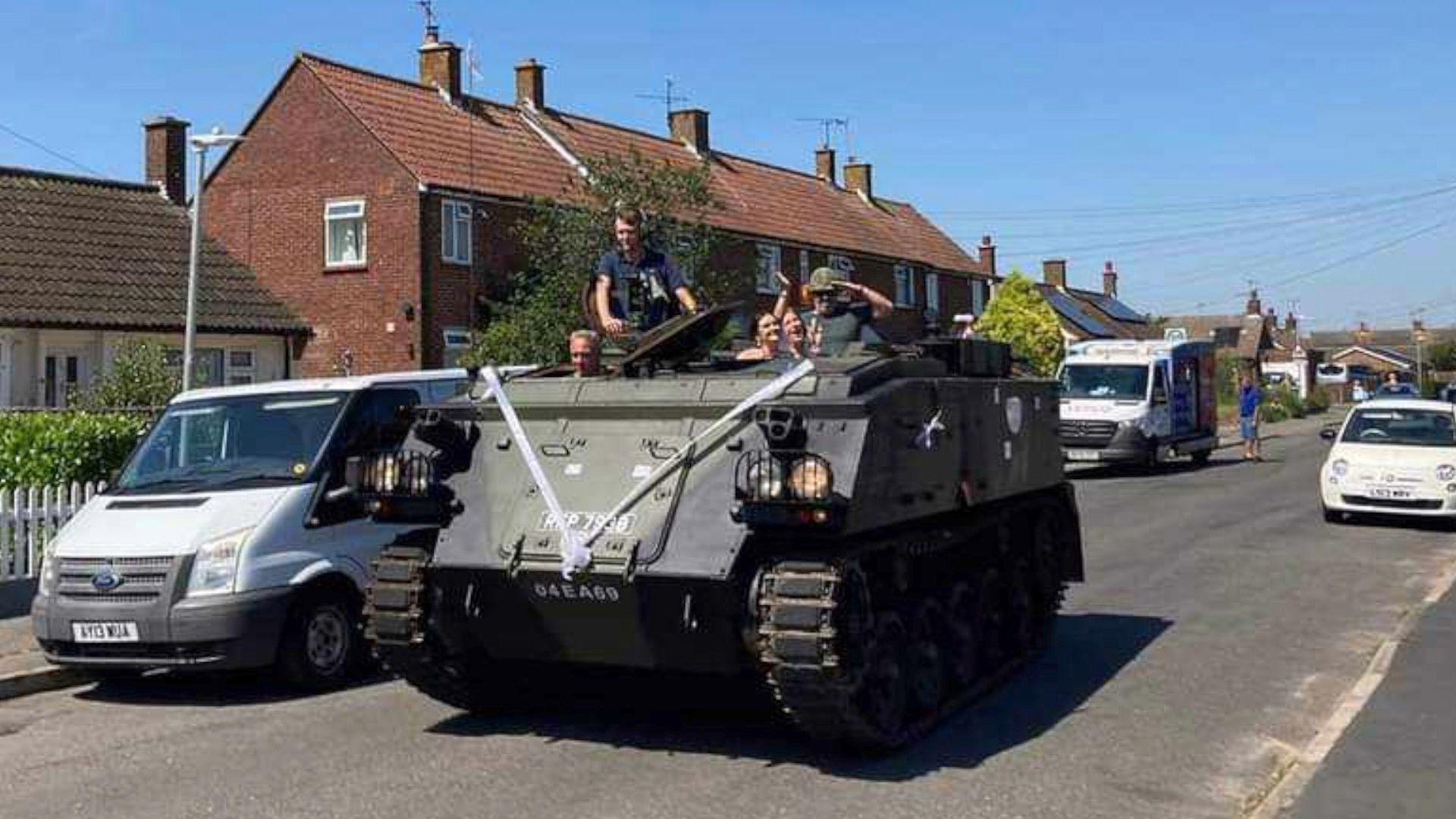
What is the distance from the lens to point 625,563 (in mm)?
6863

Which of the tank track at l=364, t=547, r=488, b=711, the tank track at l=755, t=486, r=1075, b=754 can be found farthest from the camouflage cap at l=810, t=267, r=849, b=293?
the tank track at l=364, t=547, r=488, b=711

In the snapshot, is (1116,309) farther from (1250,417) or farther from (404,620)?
(404,620)

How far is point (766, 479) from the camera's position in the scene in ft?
21.8

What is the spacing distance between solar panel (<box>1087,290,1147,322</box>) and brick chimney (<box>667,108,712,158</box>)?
37181 millimetres

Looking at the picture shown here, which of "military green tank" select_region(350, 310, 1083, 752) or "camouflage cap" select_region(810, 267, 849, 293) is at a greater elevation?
"camouflage cap" select_region(810, 267, 849, 293)

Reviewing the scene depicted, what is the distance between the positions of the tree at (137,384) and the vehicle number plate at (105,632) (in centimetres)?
1077

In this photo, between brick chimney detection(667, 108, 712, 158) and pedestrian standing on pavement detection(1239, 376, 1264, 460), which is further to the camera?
brick chimney detection(667, 108, 712, 158)

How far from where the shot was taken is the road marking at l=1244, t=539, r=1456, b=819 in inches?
248

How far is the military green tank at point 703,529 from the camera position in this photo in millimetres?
6668

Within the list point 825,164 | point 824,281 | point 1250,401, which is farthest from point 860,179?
point 824,281

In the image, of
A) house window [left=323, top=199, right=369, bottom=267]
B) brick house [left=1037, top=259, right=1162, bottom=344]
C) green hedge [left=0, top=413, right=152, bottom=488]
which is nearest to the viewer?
green hedge [left=0, top=413, right=152, bottom=488]

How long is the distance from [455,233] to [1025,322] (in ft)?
69.9

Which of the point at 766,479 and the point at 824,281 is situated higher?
the point at 824,281

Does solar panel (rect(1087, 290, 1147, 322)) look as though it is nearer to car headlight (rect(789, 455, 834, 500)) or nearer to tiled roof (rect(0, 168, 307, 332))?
tiled roof (rect(0, 168, 307, 332))
